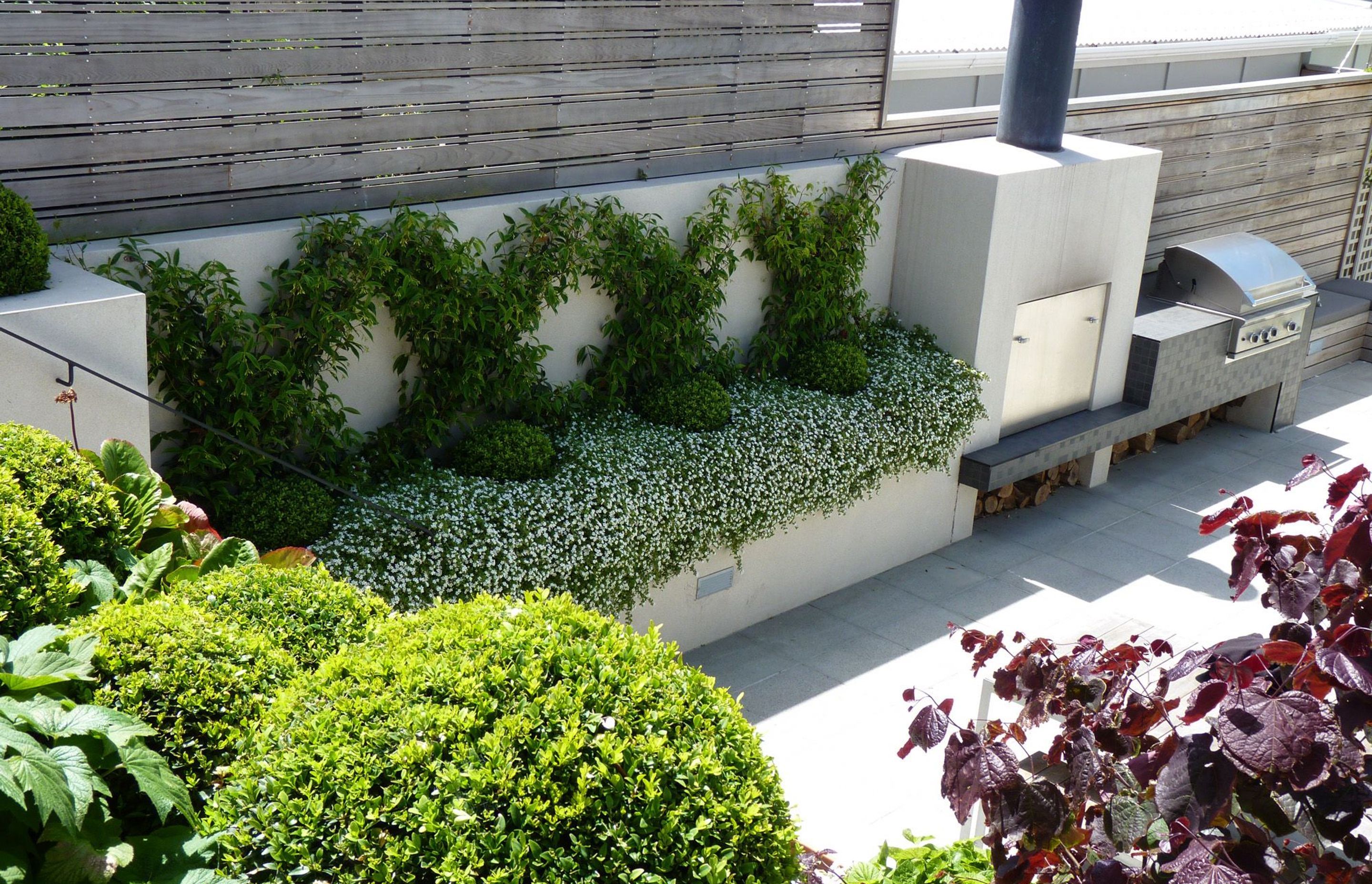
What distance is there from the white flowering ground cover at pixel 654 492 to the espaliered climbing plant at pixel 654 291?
1.24ft

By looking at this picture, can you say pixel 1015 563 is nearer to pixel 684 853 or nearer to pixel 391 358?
pixel 391 358

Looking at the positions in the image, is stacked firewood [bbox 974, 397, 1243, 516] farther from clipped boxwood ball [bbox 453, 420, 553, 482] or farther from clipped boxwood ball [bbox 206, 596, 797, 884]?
clipped boxwood ball [bbox 206, 596, 797, 884]

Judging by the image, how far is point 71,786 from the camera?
2.47 meters

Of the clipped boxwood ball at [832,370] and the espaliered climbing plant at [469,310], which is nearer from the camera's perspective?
the espaliered climbing plant at [469,310]

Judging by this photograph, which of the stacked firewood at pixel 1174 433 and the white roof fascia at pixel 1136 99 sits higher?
the white roof fascia at pixel 1136 99

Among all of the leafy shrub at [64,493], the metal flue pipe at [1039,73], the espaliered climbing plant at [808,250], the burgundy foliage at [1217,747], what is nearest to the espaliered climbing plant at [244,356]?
the leafy shrub at [64,493]

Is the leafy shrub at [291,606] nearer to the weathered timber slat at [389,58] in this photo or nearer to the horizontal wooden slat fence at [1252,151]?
the weathered timber slat at [389,58]

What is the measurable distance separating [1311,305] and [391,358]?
30.8 ft

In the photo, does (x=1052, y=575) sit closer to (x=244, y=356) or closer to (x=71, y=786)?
(x=244, y=356)

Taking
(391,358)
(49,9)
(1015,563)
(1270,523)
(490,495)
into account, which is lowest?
(1015,563)

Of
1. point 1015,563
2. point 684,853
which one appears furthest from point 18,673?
point 1015,563

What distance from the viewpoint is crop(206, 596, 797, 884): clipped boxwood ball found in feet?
8.43

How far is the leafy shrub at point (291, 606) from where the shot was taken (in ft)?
11.3

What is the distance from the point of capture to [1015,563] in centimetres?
924
